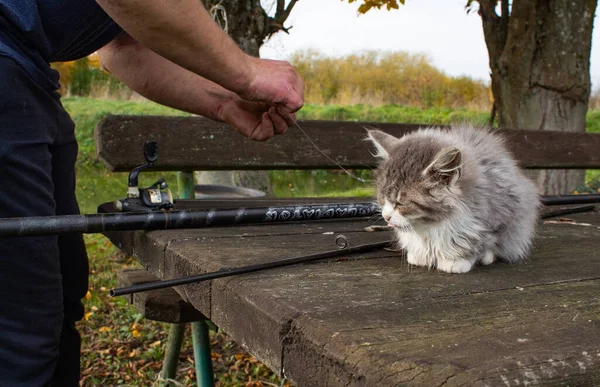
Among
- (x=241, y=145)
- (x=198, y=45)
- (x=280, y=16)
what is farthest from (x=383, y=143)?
(x=280, y=16)

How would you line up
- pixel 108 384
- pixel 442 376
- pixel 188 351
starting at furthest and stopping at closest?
pixel 188 351 < pixel 108 384 < pixel 442 376

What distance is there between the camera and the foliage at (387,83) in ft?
65.5

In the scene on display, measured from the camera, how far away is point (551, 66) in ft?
19.0

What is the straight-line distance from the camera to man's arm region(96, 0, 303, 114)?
1.54 m

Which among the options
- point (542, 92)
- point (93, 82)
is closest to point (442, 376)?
point (542, 92)

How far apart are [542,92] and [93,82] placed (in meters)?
18.1

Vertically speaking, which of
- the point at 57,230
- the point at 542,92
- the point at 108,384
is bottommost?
the point at 108,384

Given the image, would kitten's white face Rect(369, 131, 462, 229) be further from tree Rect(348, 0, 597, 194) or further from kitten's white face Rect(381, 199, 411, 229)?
tree Rect(348, 0, 597, 194)

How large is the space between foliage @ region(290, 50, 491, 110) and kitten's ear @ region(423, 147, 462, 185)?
1772 centimetres

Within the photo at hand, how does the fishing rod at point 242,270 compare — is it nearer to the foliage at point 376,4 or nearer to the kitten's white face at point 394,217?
the kitten's white face at point 394,217

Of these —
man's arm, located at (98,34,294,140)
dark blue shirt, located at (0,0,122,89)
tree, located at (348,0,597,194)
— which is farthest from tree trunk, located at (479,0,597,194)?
dark blue shirt, located at (0,0,122,89)

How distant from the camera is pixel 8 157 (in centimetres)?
155

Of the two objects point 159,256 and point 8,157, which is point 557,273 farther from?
point 8,157

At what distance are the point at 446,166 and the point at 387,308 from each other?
0.60 m
